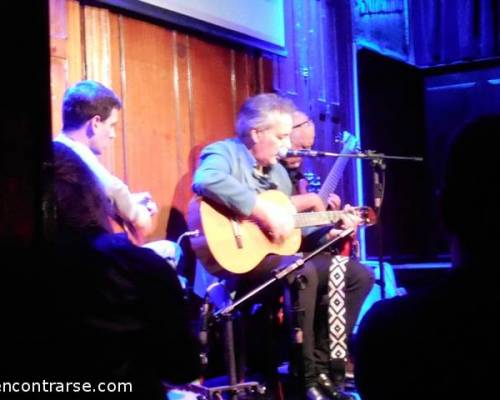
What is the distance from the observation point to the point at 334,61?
20.3 feet

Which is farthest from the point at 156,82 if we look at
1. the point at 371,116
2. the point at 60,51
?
the point at 371,116

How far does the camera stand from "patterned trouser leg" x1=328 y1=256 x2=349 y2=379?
12.5ft

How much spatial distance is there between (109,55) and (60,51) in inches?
15.0

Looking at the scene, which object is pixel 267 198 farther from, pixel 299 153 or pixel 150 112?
pixel 150 112

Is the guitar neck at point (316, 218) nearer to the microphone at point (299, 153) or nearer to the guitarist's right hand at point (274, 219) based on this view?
the guitarist's right hand at point (274, 219)

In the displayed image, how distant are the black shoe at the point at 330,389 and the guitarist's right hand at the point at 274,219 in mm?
805

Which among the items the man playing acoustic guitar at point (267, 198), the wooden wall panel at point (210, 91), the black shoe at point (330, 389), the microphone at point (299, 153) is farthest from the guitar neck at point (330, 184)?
the black shoe at point (330, 389)

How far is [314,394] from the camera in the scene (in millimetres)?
3547

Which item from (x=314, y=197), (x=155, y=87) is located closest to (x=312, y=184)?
(x=314, y=197)

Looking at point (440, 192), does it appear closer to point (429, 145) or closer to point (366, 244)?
point (366, 244)

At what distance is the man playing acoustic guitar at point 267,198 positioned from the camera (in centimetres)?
364

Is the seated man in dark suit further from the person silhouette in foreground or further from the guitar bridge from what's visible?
the guitar bridge

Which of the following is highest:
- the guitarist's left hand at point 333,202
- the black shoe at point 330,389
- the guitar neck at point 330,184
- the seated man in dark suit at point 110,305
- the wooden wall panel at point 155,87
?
the wooden wall panel at point 155,87

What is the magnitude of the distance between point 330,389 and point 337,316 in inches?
17.9
